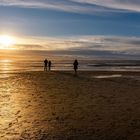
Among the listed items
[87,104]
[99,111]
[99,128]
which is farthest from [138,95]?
[99,128]

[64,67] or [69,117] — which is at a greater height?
[64,67]

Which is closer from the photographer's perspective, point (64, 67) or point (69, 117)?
A: point (69, 117)

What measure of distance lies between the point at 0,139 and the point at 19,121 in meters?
2.92

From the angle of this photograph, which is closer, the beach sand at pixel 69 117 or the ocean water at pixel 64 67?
the beach sand at pixel 69 117

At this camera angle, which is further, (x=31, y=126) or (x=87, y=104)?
(x=87, y=104)

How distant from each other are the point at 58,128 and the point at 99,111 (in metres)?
4.18

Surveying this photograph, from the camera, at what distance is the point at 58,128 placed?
14.1 meters

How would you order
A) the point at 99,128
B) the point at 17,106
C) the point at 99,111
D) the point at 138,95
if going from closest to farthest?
the point at 99,128, the point at 99,111, the point at 17,106, the point at 138,95

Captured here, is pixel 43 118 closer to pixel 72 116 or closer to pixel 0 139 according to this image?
pixel 72 116

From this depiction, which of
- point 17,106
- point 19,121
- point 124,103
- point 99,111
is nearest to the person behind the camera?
point 19,121

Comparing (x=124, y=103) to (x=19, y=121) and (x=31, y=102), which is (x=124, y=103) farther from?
(x=19, y=121)

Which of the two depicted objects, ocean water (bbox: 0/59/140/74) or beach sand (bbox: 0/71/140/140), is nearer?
beach sand (bbox: 0/71/140/140)

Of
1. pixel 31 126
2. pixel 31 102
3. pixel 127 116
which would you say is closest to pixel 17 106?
pixel 31 102

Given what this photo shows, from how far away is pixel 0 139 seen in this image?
12344 mm
